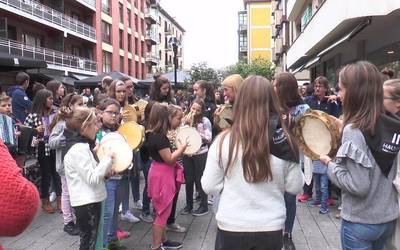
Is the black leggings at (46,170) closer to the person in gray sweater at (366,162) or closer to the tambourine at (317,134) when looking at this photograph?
the tambourine at (317,134)

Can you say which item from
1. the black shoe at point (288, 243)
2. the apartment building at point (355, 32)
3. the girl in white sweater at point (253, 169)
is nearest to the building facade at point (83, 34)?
the apartment building at point (355, 32)

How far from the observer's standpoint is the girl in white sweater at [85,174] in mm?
4066

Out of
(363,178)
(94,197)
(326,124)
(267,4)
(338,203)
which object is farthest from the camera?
(267,4)

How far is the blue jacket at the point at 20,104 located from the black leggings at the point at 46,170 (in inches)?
43.0

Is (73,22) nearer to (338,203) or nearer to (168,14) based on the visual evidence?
(338,203)

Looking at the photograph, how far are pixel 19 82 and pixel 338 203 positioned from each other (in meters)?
5.82

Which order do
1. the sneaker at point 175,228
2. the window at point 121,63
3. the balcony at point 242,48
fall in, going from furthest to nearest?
the balcony at point 242,48
the window at point 121,63
the sneaker at point 175,228

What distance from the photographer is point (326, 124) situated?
3.49 meters

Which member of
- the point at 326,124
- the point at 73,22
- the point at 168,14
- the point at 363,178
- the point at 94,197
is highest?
the point at 168,14

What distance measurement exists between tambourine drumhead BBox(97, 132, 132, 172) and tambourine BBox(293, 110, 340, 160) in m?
1.61

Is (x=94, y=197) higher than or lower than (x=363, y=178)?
lower

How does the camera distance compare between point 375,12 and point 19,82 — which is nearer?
point 19,82

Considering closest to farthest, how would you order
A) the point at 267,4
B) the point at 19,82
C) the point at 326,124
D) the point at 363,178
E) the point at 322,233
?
the point at 363,178 → the point at 326,124 → the point at 322,233 → the point at 19,82 → the point at 267,4

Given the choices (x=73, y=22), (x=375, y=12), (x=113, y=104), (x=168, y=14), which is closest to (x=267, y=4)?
(x=168, y=14)
